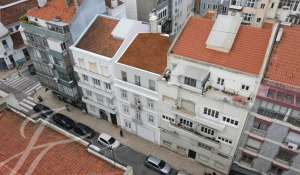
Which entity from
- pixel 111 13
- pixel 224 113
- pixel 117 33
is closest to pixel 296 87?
pixel 224 113

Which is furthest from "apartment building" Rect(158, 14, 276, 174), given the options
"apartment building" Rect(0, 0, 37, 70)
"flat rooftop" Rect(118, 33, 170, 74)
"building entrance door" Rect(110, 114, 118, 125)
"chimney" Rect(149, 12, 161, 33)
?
"apartment building" Rect(0, 0, 37, 70)

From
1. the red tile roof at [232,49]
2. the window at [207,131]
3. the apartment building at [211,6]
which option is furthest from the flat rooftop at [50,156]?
the apartment building at [211,6]

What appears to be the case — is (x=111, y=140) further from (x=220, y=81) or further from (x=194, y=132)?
(x=220, y=81)

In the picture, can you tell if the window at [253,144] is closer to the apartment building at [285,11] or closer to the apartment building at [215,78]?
the apartment building at [215,78]

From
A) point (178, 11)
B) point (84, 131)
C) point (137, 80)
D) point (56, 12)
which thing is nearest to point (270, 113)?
point (137, 80)

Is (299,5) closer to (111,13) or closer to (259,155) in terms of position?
(259,155)

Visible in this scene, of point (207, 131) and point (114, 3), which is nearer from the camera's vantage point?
point (207, 131)

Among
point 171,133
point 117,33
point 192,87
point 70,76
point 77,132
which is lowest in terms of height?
point 77,132
